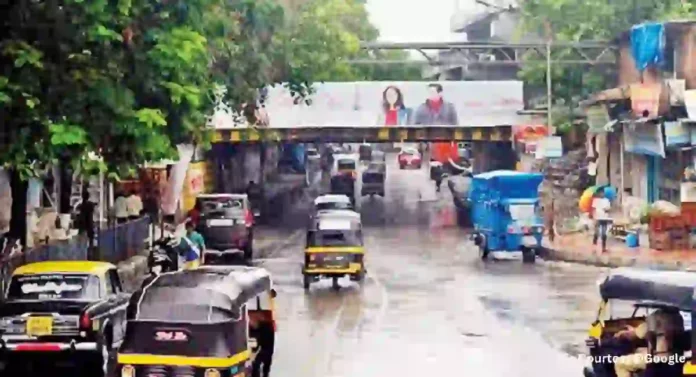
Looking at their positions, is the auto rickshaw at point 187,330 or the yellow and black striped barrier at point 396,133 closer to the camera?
the auto rickshaw at point 187,330

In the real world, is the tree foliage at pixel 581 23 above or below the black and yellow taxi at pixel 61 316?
above

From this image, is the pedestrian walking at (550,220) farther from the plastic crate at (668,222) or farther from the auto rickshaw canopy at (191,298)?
the auto rickshaw canopy at (191,298)

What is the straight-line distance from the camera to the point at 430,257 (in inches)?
1708

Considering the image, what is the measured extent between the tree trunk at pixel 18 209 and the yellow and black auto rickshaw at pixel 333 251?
23.9ft

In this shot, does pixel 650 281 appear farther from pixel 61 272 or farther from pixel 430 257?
pixel 430 257

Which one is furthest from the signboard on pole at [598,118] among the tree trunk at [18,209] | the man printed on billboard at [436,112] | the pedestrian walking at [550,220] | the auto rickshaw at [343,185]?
the tree trunk at [18,209]

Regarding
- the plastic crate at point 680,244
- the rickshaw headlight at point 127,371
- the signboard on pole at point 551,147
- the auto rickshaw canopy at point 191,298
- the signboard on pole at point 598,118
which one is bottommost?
the plastic crate at point 680,244

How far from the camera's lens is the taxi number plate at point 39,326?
63.9 ft

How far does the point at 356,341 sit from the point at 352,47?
3732 cm

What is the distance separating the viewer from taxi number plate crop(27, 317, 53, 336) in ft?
63.9

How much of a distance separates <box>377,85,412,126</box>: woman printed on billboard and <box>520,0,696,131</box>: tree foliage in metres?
5.75

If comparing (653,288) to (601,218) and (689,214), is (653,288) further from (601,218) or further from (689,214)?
(601,218)

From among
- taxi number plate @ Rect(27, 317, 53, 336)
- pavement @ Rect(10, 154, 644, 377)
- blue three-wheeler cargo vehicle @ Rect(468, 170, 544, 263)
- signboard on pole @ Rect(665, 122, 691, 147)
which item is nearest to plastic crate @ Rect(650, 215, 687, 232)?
pavement @ Rect(10, 154, 644, 377)

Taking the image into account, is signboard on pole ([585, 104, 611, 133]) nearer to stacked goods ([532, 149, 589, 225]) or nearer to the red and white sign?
stacked goods ([532, 149, 589, 225])
